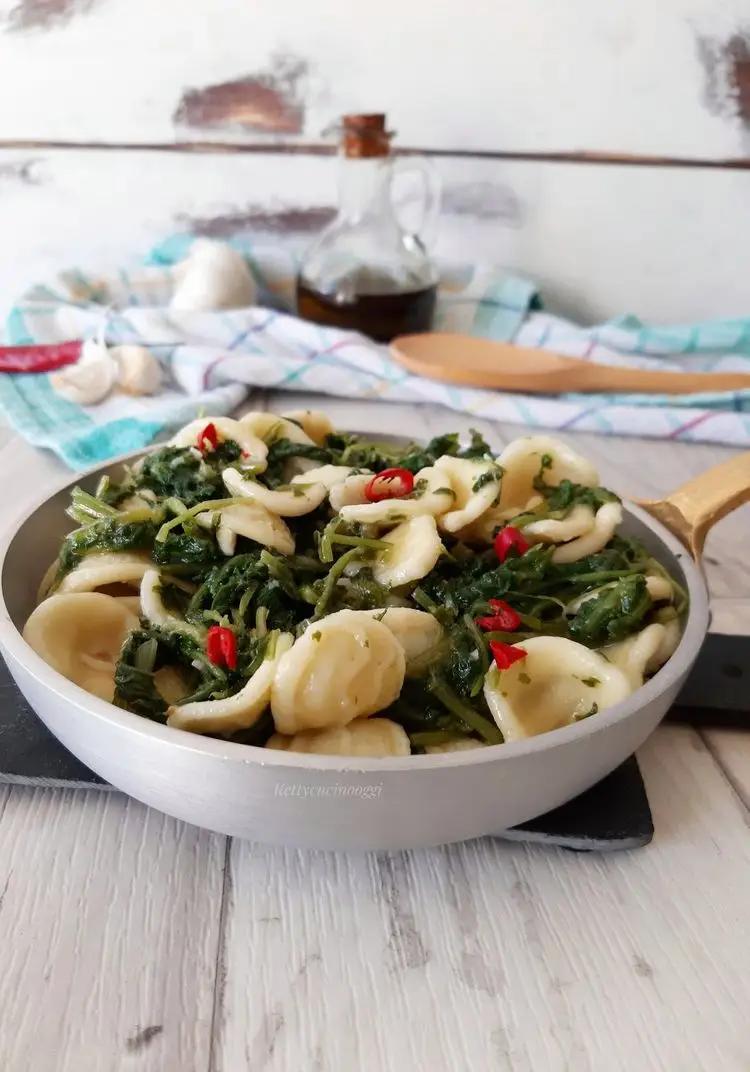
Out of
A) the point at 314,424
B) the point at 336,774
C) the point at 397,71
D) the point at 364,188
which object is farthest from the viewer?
the point at 397,71

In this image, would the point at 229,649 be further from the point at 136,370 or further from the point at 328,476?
the point at 136,370

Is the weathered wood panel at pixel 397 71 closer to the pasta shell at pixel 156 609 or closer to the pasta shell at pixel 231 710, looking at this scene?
the pasta shell at pixel 156 609

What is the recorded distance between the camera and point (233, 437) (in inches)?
36.5

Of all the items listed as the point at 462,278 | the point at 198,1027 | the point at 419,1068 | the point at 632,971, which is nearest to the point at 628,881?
the point at 632,971

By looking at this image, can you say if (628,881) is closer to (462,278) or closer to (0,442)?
(0,442)

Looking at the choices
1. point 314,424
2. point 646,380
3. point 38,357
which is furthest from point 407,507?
point 38,357

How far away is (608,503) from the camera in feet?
2.95

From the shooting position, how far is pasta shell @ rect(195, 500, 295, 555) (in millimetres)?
800

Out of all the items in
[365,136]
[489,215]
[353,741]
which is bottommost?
[353,741]

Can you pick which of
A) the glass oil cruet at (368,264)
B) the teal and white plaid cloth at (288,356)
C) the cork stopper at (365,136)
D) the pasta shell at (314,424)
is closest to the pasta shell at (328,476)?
the pasta shell at (314,424)

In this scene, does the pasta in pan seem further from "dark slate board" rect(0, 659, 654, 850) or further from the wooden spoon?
the wooden spoon

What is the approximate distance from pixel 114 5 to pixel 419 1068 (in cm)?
203

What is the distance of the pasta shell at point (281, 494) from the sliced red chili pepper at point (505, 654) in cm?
24

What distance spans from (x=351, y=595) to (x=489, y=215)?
151cm
